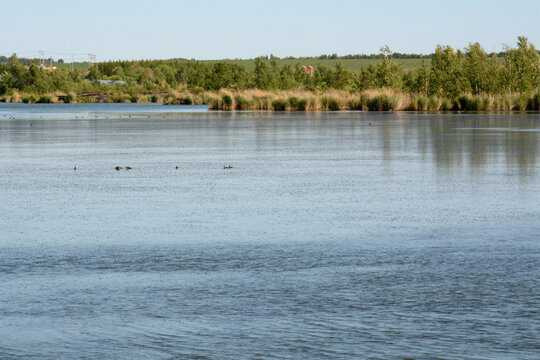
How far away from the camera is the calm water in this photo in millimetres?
5500

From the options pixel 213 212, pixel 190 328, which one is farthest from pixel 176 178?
pixel 190 328

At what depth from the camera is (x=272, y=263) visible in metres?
7.81

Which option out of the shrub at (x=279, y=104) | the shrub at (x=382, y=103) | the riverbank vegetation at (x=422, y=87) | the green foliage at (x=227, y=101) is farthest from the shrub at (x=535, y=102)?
the green foliage at (x=227, y=101)

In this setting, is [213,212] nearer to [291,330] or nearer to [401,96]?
[291,330]

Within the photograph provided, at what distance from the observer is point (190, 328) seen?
18.9ft

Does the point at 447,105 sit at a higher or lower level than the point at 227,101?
lower

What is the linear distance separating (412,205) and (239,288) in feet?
16.9

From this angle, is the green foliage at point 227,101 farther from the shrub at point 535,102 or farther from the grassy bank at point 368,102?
the shrub at point 535,102

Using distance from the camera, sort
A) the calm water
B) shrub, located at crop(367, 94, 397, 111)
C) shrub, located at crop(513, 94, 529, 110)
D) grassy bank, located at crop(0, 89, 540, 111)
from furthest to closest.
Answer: shrub, located at crop(367, 94, 397, 111), grassy bank, located at crop(0, 89, 540, 111), shrub, located at crop(513, 94, 529, 110), the calm water

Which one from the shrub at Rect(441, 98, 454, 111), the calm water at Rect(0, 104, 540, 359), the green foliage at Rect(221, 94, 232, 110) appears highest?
the green foliage at Rect(221, 94, 232, 110)

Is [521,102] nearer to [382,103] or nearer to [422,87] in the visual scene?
[382,103]

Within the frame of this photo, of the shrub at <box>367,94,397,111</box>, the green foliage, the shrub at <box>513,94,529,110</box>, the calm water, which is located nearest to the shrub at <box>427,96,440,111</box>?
the shrub at <box>367,94,397,111</box>

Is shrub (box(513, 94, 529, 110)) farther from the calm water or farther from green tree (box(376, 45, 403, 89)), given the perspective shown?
the calm water

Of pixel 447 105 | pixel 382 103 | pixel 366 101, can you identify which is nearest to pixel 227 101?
pixel 366 101
